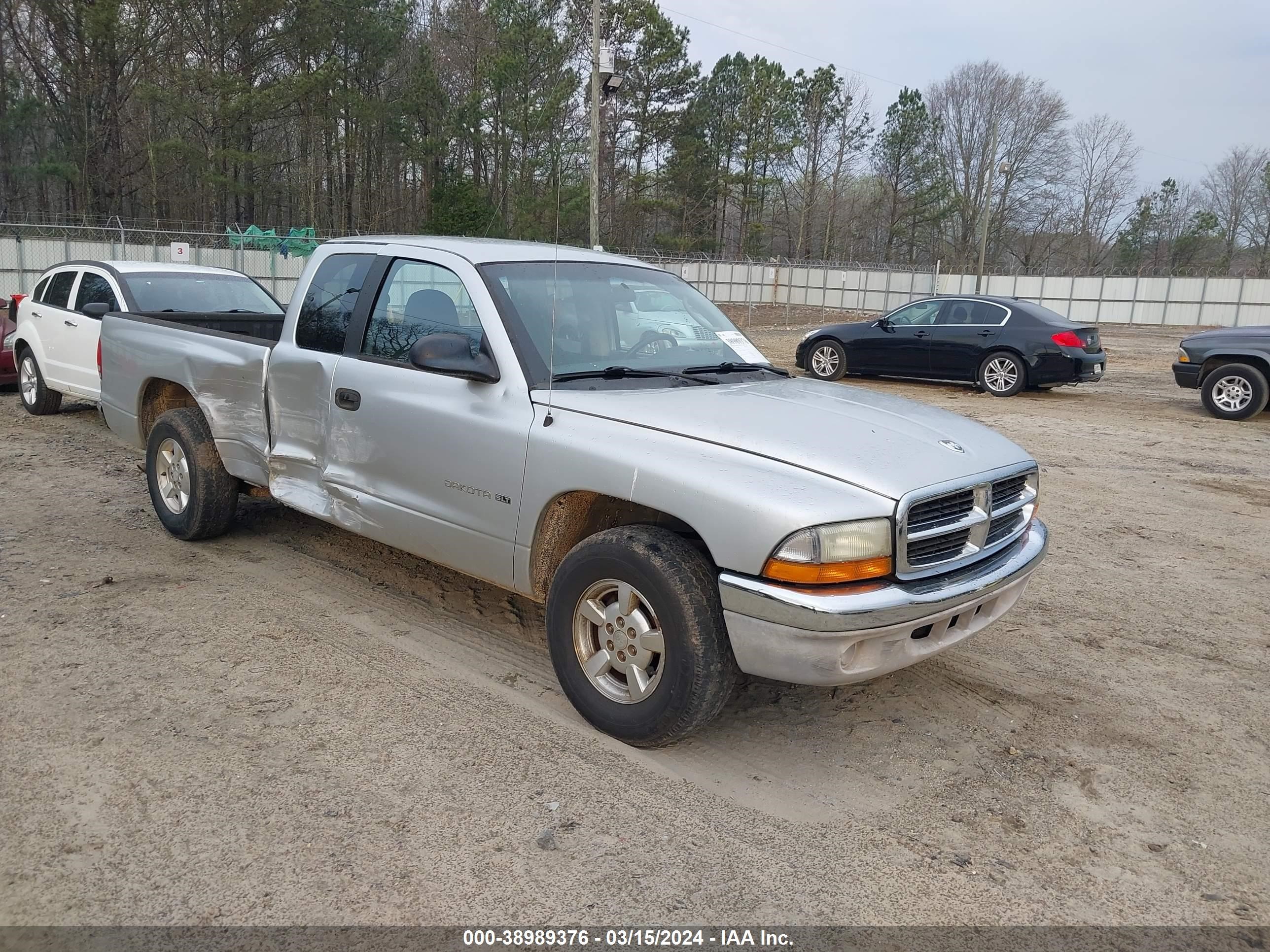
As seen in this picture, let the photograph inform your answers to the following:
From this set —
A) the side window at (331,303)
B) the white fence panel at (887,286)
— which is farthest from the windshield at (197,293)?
the white fence panel at (887,286)

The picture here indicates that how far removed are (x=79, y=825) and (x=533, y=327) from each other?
249cm

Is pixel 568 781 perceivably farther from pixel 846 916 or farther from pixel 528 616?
pixel 528 616

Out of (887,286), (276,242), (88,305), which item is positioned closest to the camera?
(88,305)

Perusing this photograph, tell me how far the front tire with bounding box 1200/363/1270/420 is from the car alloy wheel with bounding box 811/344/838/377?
5.55 meters

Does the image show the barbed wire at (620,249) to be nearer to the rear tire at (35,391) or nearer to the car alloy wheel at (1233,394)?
the rear tire at (35,391)

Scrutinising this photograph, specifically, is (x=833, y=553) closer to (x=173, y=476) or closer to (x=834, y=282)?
(x=173, y=476)

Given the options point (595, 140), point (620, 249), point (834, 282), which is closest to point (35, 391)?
point (595, 140)

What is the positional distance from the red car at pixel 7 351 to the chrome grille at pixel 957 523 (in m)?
12.5

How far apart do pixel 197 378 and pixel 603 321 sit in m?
2.75

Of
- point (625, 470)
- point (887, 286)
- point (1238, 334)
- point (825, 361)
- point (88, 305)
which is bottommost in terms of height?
point (825, 361)

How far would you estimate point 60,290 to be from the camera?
34.3 ft

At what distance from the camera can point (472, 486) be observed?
13.3ft

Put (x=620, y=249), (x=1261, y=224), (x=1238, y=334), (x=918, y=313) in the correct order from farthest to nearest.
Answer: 1. (x=1261, y=224)
2. (x=620, y=249)
3. (x=918, y=313)
4. (x=1238, y=334)

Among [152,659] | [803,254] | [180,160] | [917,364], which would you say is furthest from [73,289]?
[803,254]
